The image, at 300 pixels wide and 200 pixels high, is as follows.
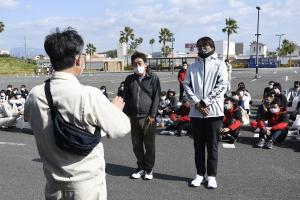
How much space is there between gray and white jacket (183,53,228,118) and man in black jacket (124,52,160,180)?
0.62 m

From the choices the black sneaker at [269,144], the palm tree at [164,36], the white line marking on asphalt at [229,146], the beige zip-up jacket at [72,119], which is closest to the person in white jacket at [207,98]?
the white line marking on asphalt at [229,146]

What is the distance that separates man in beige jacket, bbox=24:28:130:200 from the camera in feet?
6.24

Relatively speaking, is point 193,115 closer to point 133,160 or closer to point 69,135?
point 133,160

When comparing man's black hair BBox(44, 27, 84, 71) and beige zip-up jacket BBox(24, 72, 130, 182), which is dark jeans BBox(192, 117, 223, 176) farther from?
man's black hair BBox(44, 27, 84, 71)

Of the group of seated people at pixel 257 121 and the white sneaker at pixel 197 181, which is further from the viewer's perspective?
the group of seated people at pixel 257 121

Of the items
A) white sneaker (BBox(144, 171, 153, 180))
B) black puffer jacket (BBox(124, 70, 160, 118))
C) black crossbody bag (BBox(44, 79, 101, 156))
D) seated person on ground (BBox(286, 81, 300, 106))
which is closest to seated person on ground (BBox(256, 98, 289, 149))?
white sneaker (BBox(144, 171, 153, 180))

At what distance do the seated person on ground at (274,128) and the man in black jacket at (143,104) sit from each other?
9.66 feet

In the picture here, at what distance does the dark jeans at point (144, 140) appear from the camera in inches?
198

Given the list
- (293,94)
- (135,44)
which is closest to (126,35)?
(135,44)

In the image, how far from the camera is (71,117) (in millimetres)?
1915

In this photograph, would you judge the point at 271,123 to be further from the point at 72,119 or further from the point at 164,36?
the point at 164,36

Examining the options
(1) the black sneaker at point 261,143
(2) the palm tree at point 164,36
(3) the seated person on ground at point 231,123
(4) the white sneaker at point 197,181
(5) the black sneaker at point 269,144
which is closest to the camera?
(4) the white sneaker at point 197,181

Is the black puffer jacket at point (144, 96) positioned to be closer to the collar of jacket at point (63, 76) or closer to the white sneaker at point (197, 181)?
the white sneaker at point (197, 181)

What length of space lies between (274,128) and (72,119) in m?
5.87
